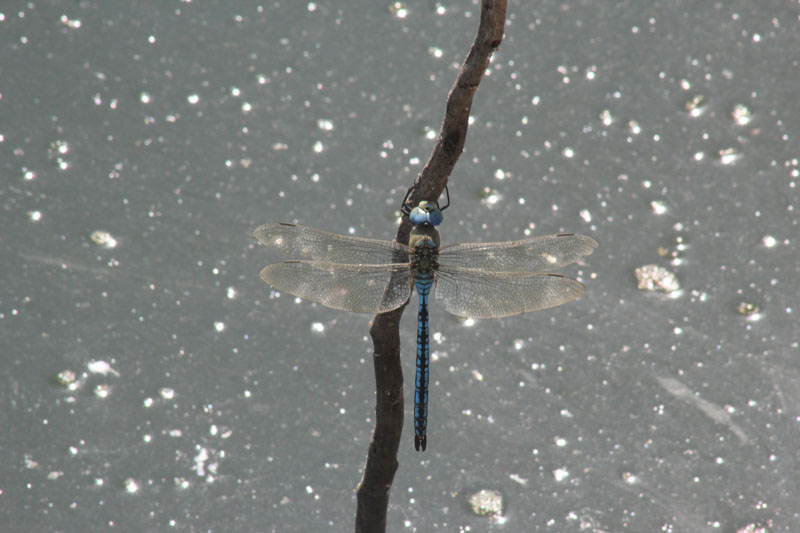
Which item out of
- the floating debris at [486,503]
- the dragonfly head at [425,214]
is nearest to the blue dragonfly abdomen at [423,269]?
the dragonfly head at [425,214]

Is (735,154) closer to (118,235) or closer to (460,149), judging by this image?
(460,149)

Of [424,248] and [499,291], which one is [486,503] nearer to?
[499,291]

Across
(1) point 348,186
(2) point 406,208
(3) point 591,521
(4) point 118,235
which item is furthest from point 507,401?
(4) point 118,235

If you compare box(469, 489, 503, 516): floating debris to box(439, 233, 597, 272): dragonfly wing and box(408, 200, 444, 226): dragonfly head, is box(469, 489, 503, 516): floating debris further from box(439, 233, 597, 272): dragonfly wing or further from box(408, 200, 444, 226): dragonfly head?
box(408, 200, 444, 226): dragonfly head

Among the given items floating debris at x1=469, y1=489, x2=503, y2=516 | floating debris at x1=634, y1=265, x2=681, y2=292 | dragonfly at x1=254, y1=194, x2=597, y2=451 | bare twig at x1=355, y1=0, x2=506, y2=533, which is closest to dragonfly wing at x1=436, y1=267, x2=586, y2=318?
dragonfly at x1=254, y1=194, x2=597, y2=451

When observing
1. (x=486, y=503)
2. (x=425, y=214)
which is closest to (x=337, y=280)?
(x=425, y=214)

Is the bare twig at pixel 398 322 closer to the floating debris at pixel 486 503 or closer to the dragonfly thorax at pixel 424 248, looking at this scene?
the dragonfly thorax at pixel 424 248
